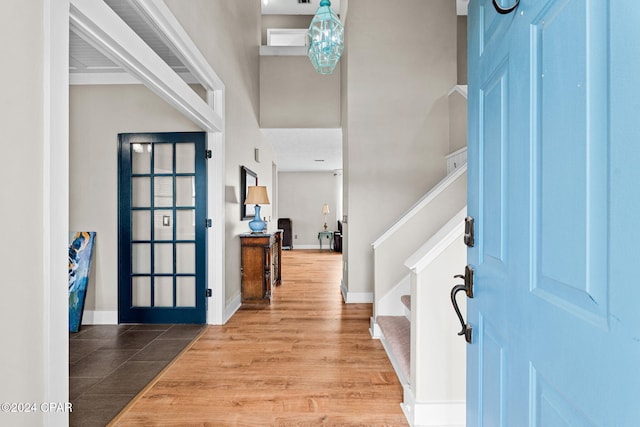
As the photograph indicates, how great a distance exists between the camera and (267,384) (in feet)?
7.43

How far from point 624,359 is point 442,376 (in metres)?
1.57

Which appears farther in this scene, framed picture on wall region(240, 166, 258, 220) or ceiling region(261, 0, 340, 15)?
ceiling region(261, 0, 340, 15)

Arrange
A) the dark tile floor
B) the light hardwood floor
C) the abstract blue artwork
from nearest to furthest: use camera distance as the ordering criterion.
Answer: the light hardwood floor
the dark tile floor
the abstract blue artwork

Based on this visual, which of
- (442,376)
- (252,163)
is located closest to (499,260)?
(442,376)

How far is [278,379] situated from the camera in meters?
2.33

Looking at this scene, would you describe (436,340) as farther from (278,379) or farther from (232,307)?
(232,307)

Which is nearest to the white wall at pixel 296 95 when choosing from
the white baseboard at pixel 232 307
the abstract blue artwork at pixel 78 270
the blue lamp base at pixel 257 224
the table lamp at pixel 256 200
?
the table lamp at pixel 256 200

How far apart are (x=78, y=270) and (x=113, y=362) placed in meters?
1.25

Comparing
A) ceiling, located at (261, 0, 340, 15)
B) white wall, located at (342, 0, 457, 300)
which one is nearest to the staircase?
white wall, located at (342, 0, 457, 300)

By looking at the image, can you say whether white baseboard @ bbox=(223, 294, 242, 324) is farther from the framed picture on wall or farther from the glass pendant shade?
the glass pendant shade

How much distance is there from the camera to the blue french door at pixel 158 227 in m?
3.51

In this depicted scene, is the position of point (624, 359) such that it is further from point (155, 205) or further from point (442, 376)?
point (155, 205)

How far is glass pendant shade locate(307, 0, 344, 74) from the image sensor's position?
9.34 feet

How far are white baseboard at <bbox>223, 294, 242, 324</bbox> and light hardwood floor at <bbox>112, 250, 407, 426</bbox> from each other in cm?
8
